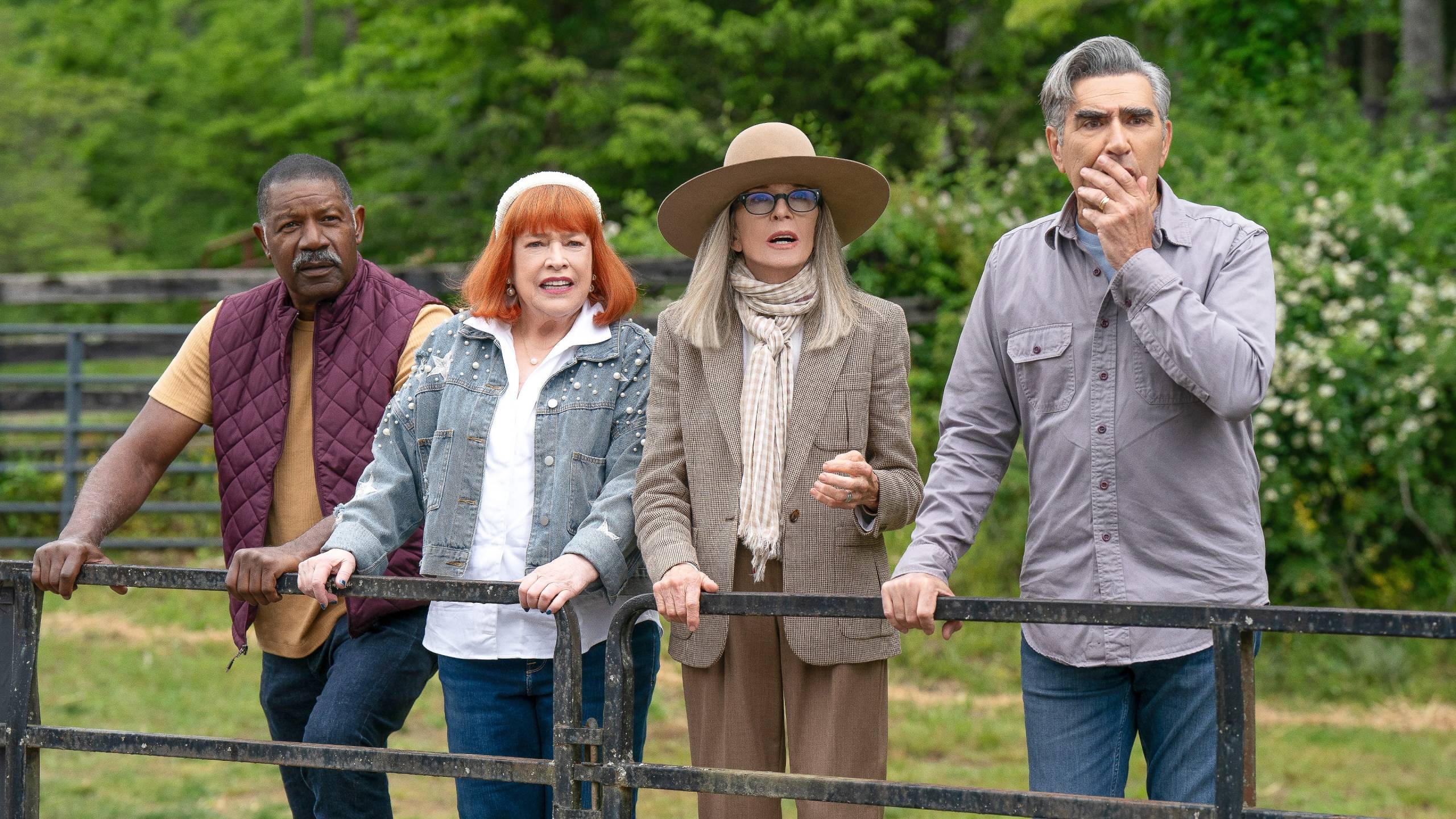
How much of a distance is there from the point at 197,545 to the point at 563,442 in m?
7.70

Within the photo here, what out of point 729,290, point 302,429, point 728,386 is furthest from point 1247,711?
point 302,429

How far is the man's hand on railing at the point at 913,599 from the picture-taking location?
2551mm

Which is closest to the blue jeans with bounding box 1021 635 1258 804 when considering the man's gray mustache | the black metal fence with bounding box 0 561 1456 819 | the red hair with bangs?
the black metal fence with bounding box 0 561 1456 819

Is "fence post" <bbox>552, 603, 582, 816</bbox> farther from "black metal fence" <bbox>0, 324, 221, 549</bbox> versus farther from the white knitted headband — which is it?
"black metal fence" <bbox>0, 324, 221, 549</bbox>

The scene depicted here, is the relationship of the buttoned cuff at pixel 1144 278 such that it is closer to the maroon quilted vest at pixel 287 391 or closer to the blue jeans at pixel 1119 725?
the blue jeans at pixel 1119 725

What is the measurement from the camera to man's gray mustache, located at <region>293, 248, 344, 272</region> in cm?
352

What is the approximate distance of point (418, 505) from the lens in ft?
10.9

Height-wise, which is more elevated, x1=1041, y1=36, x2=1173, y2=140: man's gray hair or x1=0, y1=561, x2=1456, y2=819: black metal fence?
x1=1041, y1=36, x2=1173, y2=140: man's gray hair

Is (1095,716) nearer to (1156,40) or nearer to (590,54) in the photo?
(590,54)

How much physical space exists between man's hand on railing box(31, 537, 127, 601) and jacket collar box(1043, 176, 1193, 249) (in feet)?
6.76

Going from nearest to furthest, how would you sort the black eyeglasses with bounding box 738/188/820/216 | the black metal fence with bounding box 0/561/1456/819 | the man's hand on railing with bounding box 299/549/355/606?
the black metal fence with bounding box 0/561/1456/819
the man's hand on railing with bounding box 299/549/355/606
the black eyeglasses with bounding box 738/188/820/216

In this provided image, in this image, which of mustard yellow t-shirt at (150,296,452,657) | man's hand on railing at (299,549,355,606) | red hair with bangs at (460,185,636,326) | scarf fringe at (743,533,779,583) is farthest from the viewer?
mustard yellow t-shirt at (150,296,452,657)

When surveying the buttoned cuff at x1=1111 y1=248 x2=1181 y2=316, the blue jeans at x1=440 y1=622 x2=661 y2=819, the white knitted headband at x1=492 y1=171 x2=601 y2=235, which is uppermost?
the white knitted headband at x1=492 y1=171 x2=601 y2=235

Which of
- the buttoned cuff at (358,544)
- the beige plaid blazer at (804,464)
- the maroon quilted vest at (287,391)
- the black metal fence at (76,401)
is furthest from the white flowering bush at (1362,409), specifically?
the black metal fence at (76,401)
